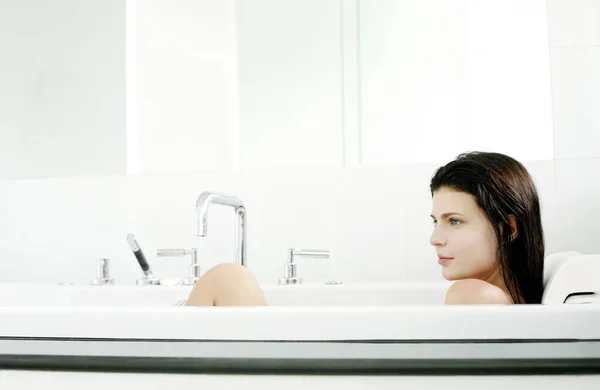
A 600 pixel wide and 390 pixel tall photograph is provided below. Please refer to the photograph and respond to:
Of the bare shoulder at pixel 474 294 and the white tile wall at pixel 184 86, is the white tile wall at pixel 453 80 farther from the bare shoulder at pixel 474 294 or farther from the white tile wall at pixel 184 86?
the bare shoulder at pixel 474 294

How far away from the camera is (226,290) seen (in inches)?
46.0

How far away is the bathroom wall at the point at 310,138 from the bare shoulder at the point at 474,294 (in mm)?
631

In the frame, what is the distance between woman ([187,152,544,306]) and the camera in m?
1.16

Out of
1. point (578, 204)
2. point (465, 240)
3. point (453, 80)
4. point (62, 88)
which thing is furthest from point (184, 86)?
point (578, 204)

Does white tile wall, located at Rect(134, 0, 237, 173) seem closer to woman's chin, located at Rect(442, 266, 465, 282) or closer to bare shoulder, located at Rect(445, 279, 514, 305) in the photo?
woman's chin, located at Rect(442, 266, 465, 282)

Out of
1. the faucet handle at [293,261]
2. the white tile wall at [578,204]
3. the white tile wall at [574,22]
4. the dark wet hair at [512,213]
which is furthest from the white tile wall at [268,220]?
the dark wet hair at [512,213]

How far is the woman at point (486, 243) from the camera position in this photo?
1.16 metres

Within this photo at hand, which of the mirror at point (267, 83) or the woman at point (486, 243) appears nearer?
the woman at point (486, 243)

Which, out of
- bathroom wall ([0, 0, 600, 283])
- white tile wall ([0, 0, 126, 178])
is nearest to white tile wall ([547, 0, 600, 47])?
bathroom wall ([0, 0, 600, 283])

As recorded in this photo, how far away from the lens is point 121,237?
6.00 ft

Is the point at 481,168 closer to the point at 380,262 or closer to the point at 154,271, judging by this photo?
the point at 380,262

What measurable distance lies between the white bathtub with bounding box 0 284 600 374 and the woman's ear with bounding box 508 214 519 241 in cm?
40

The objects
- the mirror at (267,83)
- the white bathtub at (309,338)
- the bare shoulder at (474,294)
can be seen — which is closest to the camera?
the white bathtub at (309,338)

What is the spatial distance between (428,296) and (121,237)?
0.90 metres
